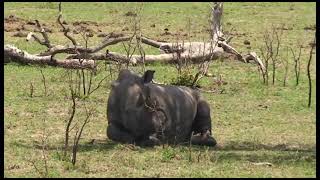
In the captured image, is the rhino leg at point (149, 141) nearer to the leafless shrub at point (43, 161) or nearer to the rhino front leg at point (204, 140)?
the rhino front leg at point (204, 140)

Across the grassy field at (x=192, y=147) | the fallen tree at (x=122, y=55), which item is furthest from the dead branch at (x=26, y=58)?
the grassy field at (x=192, y=147)

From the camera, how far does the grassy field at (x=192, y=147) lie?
7.82 metres

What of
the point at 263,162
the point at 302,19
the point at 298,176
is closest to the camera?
the point at 298,176

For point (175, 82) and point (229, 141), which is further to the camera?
point (175, 82)

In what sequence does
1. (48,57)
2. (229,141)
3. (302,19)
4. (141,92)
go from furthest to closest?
1. (302,19)
2. (48,57)
3. (229,141)
4. (141,92)

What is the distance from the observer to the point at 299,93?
1320cm

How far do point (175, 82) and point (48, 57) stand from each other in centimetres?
309

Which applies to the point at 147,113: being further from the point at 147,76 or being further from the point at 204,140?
the point at 204,140

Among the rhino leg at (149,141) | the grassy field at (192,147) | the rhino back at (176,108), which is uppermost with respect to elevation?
the rhino back at (176,108)

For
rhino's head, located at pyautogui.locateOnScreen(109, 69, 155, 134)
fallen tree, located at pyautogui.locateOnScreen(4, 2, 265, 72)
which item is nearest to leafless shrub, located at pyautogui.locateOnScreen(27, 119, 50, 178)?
rhino's head, located at pyautogui.locateOnScreen(109, 69, 155, 134)

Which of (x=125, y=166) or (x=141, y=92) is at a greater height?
(x=141, y=92)

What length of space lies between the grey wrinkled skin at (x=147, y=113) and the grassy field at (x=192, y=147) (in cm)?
17

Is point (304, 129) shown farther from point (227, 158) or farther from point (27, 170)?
point (27, 170)

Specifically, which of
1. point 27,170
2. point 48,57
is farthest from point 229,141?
point 48,57
